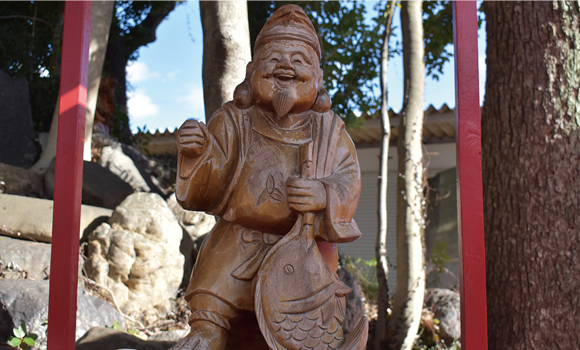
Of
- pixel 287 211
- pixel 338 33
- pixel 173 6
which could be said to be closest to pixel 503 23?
pixel 287 211

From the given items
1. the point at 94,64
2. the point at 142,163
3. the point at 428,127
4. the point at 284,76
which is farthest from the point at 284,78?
the point at 142,163

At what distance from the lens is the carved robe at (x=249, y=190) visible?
189 cm

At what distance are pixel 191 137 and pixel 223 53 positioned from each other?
180 cm

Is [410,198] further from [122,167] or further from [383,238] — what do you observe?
[122,167]

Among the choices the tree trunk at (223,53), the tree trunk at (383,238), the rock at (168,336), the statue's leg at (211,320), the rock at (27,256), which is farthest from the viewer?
the tree trunk at (383,238)

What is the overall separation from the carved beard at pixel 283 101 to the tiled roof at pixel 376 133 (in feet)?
14.6

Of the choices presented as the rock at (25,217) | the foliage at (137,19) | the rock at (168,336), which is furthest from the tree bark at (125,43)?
the rock at (168,336)

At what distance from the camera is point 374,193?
A: 894cm

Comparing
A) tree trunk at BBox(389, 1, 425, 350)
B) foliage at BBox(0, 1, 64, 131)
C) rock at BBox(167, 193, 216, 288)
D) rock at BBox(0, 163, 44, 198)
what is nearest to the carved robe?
tree trunk at BBox(389, 1, 425, 350)

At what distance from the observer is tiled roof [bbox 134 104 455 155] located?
634 cm

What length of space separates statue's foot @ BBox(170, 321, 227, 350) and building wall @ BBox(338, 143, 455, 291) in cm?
606

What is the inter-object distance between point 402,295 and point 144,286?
235 cm

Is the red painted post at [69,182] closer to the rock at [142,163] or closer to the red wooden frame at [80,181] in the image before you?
the red wooden frame at [80,181]

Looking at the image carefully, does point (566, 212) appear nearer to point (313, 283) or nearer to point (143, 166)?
point (313, 283)
